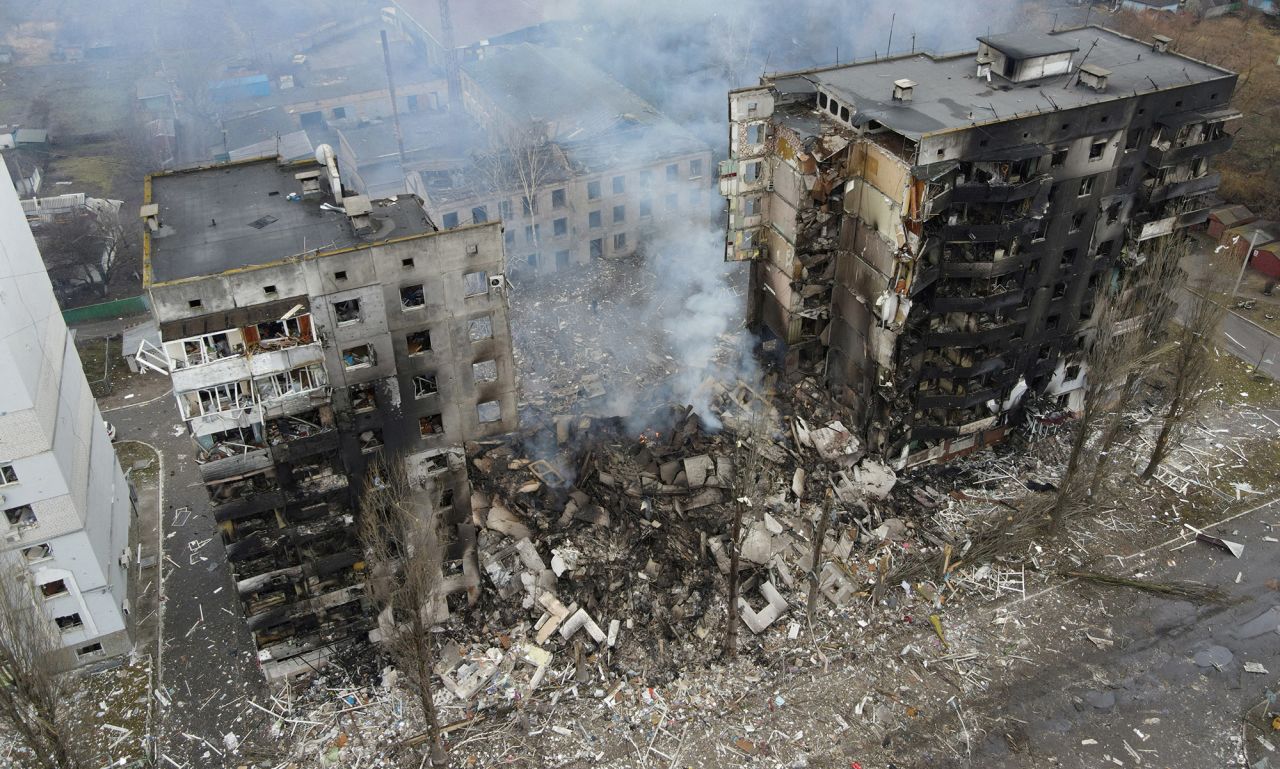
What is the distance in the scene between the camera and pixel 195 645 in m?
37.3

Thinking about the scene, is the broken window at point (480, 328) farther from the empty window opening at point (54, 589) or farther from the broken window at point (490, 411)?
the empty window opening at point (54, 589)

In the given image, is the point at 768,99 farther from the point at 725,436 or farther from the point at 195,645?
the point at 195,645

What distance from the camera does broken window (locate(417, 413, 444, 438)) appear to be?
33.7 m

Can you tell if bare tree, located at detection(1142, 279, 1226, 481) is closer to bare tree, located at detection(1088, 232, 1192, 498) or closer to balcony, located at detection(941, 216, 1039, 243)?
bare tree, located at detection(1088, 232, 1192, 498)

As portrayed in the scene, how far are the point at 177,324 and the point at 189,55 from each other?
96.1m

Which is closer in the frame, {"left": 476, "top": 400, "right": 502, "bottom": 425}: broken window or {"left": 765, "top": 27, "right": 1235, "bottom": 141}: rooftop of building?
{"left": 476, "top": 400, "right": 502, "bottom": 425}: broken window

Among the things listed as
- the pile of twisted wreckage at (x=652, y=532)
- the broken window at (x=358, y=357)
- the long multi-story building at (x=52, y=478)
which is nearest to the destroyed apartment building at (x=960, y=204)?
the pile of twisted wreckage at (x=652, y=532)

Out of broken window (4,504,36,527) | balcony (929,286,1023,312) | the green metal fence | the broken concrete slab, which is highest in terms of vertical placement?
balcony (929,286,1023,312)

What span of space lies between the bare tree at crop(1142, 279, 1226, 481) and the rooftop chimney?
10142 millimetres

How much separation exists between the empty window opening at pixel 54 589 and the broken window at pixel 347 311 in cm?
1584

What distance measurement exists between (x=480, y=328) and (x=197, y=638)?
18152mm

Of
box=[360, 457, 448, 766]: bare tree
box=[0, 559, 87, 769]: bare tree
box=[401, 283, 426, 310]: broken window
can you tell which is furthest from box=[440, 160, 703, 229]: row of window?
box=[0, 559, 87, 769]: bare tree

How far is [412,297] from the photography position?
103 ft

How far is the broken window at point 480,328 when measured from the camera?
1268 inches
